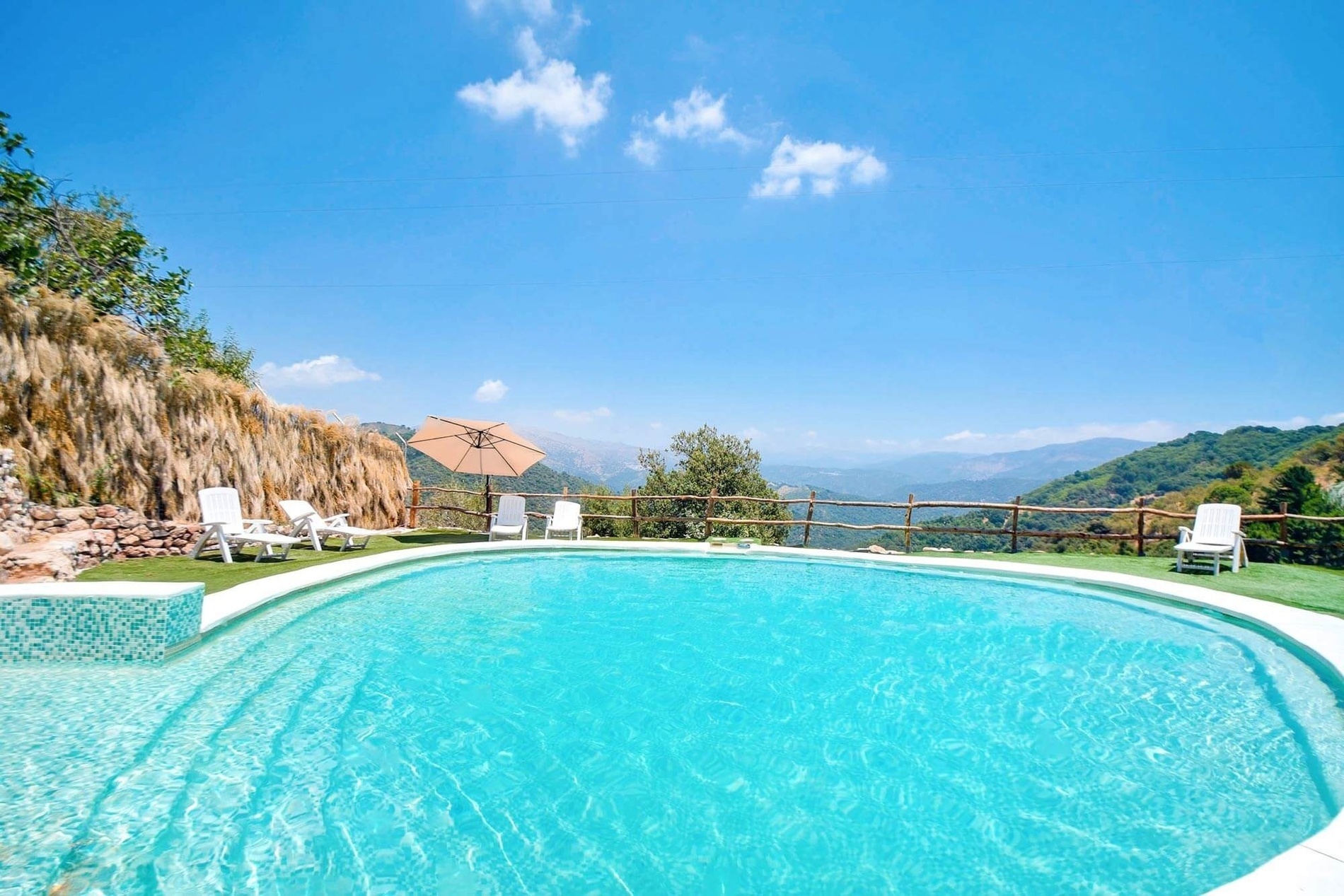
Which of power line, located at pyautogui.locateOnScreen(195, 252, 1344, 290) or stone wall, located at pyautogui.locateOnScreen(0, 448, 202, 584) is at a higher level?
power line, located at pyautogui.locateOnScreen(195, 252, 1344, 290)

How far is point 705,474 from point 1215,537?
1814 cm

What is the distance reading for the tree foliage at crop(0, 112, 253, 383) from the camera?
7184mm

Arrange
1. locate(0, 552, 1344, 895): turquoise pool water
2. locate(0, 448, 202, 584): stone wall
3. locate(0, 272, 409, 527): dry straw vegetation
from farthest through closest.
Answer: locate(0, 272, 409, 527): dry straw vegetation
locate(0, 448, 202, 584): stone wall
locate(0, 552, 1344, 895): turquoise pool water

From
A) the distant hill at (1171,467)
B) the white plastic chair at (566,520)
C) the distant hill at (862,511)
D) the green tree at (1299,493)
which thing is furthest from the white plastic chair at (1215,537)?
the distant hill at (862,511)

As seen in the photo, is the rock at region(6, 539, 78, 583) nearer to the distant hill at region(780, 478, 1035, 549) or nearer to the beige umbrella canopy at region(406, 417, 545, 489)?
the beige umbrella canopy at region(406, 417, 545, 489)

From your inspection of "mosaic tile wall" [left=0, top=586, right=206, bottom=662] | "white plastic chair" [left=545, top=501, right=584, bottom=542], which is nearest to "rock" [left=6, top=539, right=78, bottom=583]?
"mosaic tile wall" [left=0, top=586, right=206, bottom=662]

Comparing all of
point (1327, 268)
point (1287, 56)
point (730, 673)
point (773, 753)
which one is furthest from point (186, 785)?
point (1327, 268)

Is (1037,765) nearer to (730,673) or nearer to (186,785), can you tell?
(730,673)

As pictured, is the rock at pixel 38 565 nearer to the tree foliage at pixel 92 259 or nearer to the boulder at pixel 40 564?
the boulder at pixel 40 564

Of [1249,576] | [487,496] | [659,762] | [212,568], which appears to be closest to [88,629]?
[212,568]

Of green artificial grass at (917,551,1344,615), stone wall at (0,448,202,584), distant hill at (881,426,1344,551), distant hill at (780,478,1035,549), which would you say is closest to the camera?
stone wall at (0,448,202,584)

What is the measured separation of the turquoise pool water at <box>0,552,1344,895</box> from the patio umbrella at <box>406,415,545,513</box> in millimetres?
5830

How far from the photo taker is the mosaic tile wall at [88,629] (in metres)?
3.78

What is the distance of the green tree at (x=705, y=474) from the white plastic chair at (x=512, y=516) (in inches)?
401
